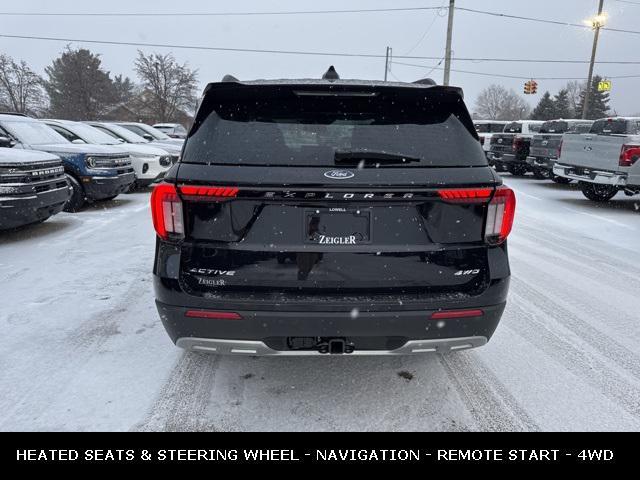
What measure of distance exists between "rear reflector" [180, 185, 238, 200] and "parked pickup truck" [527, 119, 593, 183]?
14.0m

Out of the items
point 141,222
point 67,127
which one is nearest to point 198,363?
→ point 141,222

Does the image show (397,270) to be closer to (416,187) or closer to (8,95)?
(416,187)

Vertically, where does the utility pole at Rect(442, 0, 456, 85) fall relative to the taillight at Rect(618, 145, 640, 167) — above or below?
above

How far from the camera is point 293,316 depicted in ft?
8.09

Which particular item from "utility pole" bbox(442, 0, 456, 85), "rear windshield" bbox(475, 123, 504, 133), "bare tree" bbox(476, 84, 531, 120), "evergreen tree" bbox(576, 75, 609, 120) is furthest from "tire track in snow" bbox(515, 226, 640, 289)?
"bare tree" bbox(476, 84, 531, 120)

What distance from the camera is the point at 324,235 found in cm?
244

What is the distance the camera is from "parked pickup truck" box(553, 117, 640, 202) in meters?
10.2

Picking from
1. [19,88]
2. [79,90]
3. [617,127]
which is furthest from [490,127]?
[19,88]

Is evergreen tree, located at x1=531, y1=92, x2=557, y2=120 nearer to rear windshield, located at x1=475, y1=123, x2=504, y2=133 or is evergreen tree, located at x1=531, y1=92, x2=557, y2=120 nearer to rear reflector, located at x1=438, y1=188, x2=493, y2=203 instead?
rear windshield, located at x1=475, y1=123, x2=504, y2=133

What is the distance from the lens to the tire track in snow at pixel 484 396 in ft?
8.93

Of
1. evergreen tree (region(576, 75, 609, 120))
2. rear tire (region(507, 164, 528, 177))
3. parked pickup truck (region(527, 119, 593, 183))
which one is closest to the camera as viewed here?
parked pickup truck (region(527, 119, 593, 183))

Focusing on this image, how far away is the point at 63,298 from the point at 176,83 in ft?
171

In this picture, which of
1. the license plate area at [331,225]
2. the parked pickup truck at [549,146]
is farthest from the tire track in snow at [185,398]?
the parked pickup truck at [549,146]

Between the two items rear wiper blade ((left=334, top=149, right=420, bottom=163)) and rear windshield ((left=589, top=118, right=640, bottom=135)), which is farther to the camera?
rear windshield ((left=589, top=118, right=640, bottom=135))
